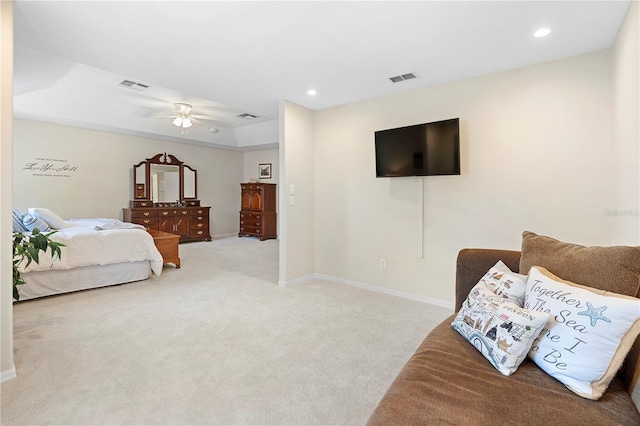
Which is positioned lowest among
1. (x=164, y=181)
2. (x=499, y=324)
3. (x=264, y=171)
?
(x=499, y=324)

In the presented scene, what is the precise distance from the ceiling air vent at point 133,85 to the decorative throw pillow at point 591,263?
4.75 metres

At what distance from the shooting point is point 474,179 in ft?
10.2

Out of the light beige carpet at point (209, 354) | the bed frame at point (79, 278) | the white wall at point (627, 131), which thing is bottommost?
the light beige carpet at point (209, 354)

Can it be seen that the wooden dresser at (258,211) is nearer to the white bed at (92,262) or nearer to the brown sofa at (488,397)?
the white bed at (92,262)

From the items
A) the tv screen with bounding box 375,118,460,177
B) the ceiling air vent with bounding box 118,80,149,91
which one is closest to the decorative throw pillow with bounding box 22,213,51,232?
the ceiling air vent with bounding box 118,80,149,91

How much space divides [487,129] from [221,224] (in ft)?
23.5

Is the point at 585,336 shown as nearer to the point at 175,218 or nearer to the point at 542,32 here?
the point at 542,32

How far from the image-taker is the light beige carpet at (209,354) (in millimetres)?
1651

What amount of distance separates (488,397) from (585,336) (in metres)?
0.43

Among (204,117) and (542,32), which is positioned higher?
(204,117)

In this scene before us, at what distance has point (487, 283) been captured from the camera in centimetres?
160

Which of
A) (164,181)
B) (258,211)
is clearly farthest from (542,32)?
(164,181)

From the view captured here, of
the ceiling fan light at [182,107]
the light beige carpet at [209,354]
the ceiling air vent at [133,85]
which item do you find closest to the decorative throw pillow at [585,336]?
the light beige carpet at [209,354]

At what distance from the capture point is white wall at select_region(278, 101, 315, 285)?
12.9 ft
